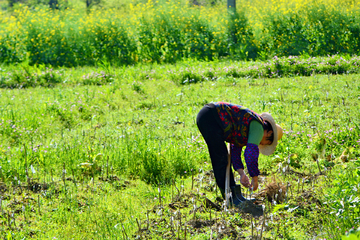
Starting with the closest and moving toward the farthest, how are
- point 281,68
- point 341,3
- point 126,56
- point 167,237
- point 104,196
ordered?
point 167,237 < point 104,196 < point 281,68 < point 126,56 < point 341,3

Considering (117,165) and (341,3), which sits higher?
(341,3)

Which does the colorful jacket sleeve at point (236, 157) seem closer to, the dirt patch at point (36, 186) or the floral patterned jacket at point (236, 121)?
the floral patterned jacket at point (236, 121)

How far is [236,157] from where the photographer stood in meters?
3.79

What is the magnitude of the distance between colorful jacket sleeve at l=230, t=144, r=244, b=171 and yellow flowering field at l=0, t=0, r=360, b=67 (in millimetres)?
8055

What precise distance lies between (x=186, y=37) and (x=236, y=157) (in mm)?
9295

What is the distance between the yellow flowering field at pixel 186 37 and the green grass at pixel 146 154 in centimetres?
363

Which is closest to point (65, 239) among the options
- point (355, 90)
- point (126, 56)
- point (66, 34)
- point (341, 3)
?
point (355, 90)

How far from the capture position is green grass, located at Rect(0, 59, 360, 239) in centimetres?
342

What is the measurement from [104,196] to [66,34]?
996 cm

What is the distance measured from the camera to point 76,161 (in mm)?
4871

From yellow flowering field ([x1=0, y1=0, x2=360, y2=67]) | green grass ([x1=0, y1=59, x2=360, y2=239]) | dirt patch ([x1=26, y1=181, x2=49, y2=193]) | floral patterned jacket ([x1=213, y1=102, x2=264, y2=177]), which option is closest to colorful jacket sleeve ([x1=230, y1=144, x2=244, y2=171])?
floral patterned jacket ([x1=213, y1=102, x2=264, y2=177])

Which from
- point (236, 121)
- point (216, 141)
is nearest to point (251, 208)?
point (216, 141)

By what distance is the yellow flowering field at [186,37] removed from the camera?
11.8m

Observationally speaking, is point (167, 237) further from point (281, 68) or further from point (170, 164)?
point (281, 68)
